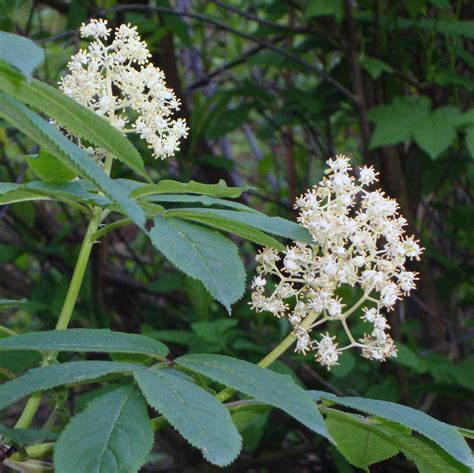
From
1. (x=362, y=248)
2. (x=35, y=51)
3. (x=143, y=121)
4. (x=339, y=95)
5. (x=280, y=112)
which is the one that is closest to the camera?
(x=35, y=51)

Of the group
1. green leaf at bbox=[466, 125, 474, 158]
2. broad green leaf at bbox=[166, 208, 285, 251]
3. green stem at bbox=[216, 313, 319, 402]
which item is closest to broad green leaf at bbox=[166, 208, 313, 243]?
broad green leaf at bbox=[166, 208, 285, 251]

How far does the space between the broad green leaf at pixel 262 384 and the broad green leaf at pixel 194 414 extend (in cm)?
3

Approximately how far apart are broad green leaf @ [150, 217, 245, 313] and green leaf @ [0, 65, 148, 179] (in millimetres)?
146

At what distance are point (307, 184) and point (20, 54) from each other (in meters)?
3.14

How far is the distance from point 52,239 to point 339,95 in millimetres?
1223

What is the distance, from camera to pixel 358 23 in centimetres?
291

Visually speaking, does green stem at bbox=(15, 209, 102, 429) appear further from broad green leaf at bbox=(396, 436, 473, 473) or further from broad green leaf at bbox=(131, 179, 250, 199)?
broad green leaf at bbox=(396, 436, 473, 473)

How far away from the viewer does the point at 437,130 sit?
2.38m

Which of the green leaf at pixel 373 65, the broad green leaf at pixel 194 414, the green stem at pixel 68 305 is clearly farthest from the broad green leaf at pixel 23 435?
the green leaf at pixel 373 65

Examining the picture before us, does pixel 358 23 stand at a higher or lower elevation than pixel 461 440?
higher

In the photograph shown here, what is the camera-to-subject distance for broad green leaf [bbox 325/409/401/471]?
1.01 metres

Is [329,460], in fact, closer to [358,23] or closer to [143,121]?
[358,23]

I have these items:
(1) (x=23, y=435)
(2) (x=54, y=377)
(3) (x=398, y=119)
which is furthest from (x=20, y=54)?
(3) (x=398, y=119)

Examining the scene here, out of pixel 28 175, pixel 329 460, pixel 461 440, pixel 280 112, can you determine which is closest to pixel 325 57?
pixel 280 112
